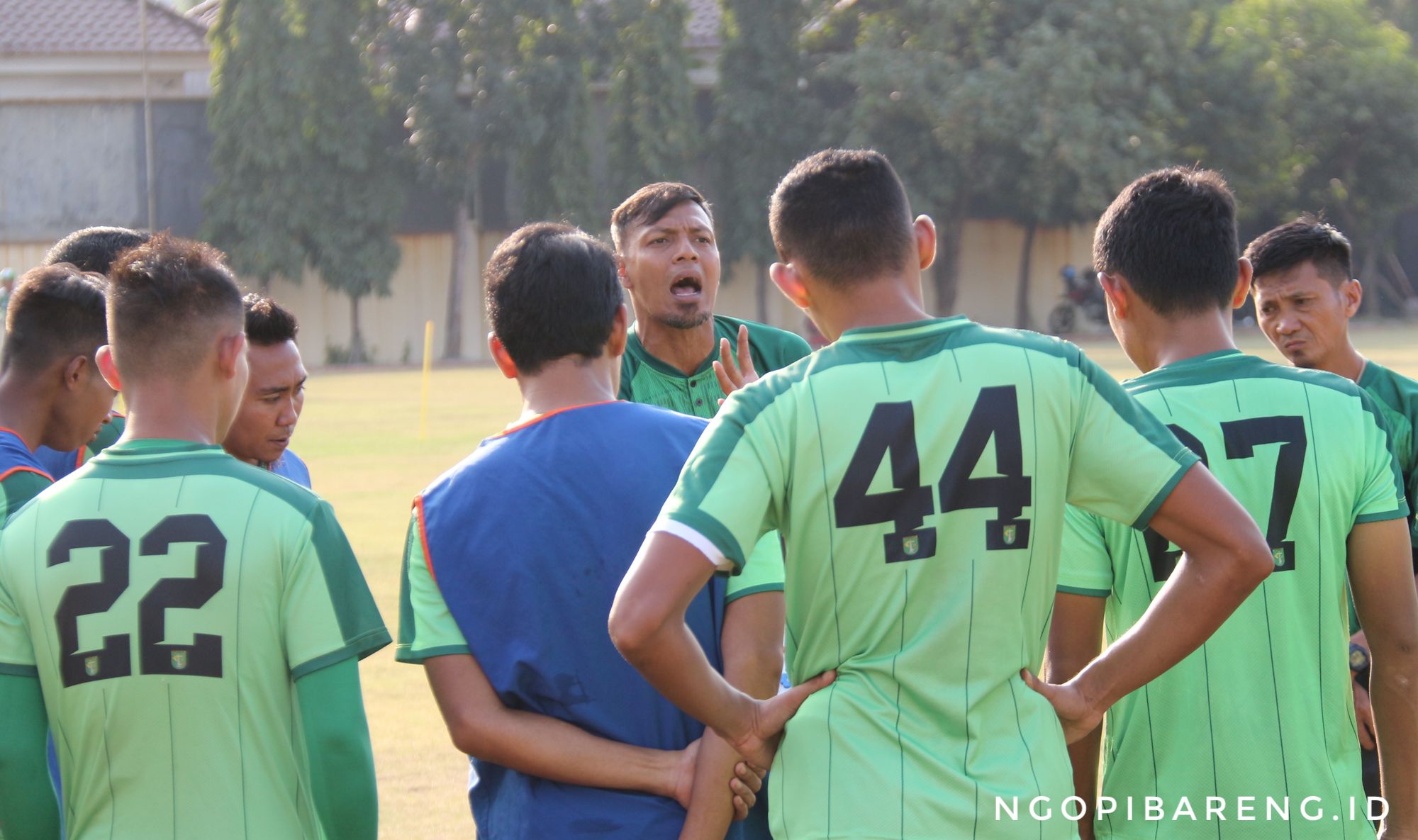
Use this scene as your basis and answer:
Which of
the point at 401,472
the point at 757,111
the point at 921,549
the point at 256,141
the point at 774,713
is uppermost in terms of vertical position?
the point at 757,111

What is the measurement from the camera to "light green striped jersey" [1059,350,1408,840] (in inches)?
112

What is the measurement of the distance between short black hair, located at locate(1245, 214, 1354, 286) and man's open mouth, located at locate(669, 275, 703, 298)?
1.66 meters

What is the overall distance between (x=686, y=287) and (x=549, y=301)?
1.84m

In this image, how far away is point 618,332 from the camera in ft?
9.42

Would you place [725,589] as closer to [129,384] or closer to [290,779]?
[290,779]

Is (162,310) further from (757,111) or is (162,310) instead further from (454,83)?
(757,111)

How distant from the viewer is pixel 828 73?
133 ft

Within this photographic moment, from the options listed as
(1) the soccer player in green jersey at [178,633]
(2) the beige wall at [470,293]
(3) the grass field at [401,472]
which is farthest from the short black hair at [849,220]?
(2) the beige wall at [470,293]

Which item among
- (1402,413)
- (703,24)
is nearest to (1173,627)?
(1402,413)

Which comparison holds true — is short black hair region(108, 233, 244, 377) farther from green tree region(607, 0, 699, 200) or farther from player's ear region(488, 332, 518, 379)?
green tree region(607, 0, 699, 200)

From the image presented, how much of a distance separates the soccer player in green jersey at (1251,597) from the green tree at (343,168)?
36.8m

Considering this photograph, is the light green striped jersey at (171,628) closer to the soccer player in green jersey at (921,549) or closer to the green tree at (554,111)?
the soccer player in green jersey at (921,549)

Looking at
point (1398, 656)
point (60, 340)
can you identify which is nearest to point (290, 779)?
point (60, 340)

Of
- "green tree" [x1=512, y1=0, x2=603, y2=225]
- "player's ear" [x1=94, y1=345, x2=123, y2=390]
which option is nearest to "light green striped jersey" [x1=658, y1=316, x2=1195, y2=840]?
"player's ear" [x1=94, y1=345, x2=123, y2=390]
